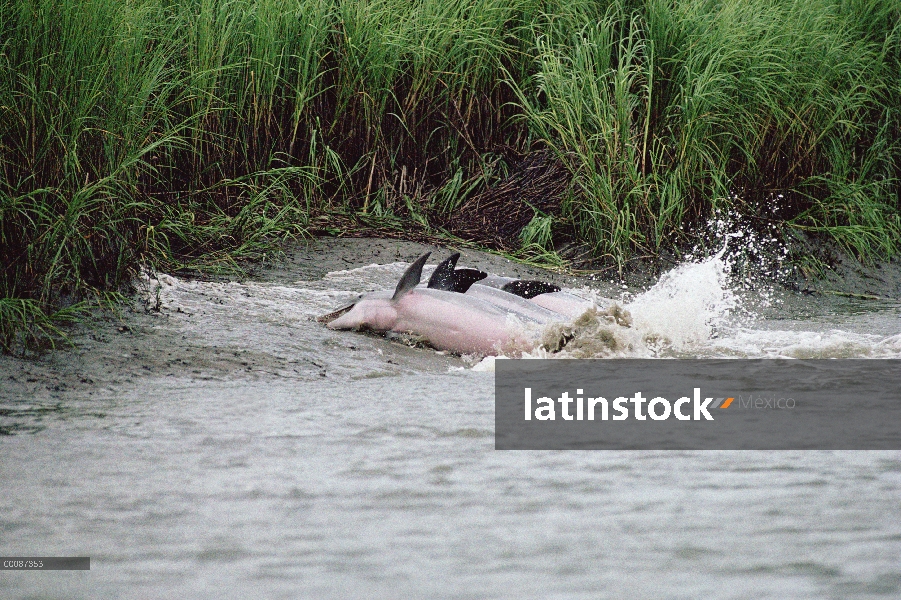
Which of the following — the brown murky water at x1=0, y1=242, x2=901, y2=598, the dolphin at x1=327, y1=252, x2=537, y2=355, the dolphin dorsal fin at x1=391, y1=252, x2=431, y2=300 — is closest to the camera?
the brown murky water at x1=0, y1=242, x2=901, y2=598

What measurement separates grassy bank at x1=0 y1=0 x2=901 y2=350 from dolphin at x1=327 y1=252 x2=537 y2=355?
4.52ft

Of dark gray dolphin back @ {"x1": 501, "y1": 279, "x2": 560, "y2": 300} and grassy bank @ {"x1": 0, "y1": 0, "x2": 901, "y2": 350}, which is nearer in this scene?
dark gray dolphin back @ {"x1": 501, "y1": 279, "x2": 560, "y2": 300}

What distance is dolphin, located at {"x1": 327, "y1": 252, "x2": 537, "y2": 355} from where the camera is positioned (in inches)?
209

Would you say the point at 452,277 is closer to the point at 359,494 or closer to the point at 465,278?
the point at 465,278

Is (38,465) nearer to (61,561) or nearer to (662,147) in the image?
(61,561)

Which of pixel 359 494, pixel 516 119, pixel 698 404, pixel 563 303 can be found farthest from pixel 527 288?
pixel 359 494

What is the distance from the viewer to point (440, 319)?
18.0ft

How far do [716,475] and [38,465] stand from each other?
1931 mm

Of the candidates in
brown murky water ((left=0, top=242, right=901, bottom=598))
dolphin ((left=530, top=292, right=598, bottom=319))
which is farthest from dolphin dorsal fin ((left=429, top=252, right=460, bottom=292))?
brown murky water ((left=0, top=242, right=901, bottom=598))

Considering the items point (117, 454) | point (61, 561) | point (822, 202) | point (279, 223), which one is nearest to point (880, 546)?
point (61, 561)

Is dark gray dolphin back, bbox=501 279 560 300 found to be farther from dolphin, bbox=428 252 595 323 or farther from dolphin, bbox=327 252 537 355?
dolphin, bbox=327 252 537 355

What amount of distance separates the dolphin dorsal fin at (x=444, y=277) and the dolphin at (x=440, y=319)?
9cm

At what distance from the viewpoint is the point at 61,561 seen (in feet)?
8.30

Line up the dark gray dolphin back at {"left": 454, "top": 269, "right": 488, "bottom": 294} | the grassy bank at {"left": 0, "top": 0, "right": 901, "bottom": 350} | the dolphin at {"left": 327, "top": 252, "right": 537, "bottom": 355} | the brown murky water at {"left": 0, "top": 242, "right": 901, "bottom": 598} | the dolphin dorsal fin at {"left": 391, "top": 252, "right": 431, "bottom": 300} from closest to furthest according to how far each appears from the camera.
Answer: the brown murky water at {"left": 0, "top": 242, "right": 901, "bottom": 598}
the dolphin at {"left": 327, "top": 252, "right": 537, "bottom": 355}
the dolphin dorsal fin at {"left": 391, "top": 252, "right": 431, "bottom": 300}
the dark gray dolphin back at {"left": 454, "top": 269, "right": 488, "bottom": 294}
the grassy bank at {"left": 0, "top": 0, "right": 901, "bottom": 350}
